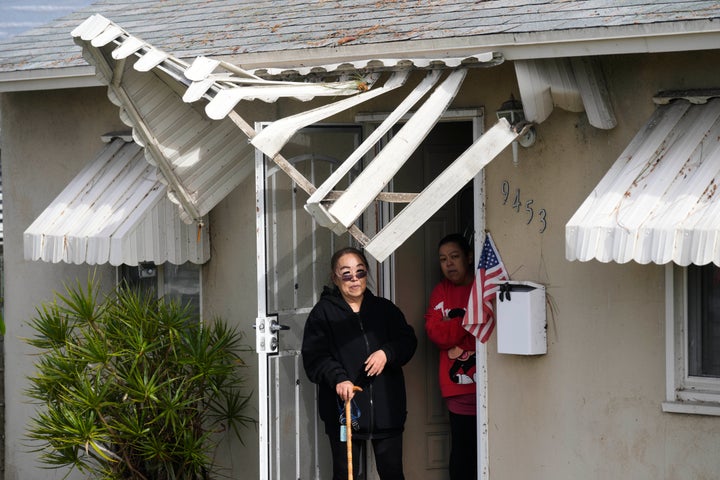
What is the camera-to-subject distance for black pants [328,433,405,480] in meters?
7.82

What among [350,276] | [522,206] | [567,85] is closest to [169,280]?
[350,276]

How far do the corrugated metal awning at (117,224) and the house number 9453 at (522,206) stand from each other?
7.23ft

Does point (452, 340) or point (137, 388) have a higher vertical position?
point (452, 340)

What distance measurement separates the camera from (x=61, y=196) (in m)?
9.41

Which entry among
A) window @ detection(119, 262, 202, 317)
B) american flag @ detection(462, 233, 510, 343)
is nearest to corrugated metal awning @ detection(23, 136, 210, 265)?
window @ detection(119, 262, 202, 317)

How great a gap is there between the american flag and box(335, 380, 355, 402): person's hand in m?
0.86

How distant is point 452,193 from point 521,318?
108 cm

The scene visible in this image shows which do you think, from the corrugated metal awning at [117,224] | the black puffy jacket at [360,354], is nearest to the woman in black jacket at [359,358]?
the black puffy jacket at [360,354]

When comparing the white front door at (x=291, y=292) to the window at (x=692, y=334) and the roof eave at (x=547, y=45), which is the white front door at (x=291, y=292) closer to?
the roof eave at (x=547, y=45)

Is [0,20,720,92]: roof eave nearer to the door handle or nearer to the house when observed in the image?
the house

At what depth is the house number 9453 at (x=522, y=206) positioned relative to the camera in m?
7.56

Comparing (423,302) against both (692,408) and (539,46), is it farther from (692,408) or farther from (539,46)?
(539,46)

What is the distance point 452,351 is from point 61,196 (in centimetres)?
320

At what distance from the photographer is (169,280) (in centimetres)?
955
